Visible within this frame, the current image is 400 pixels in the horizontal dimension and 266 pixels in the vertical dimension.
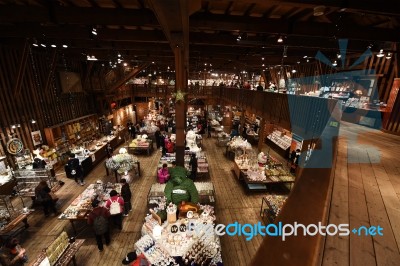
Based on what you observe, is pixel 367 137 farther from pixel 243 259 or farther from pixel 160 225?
pixel 160 225

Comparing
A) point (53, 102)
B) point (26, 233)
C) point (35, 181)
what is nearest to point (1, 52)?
point (53, 102)

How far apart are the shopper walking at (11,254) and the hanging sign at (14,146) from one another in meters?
5.86

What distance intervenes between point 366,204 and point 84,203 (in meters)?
7.49

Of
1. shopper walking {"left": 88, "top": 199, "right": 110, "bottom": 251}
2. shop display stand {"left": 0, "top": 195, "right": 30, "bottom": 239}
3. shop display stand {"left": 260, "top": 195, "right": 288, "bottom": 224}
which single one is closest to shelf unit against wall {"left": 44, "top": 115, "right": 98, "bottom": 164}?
shop display stand {"left": 0, "top": 195, "right": 30, "bottom": 239}

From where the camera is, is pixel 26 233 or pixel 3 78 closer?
pixel 26 233

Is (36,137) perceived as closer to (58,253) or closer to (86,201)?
(86,201)

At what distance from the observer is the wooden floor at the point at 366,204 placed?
1578 mm

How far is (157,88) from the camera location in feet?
70.7

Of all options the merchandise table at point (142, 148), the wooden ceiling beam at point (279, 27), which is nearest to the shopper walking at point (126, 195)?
the wooden ceiling beam at point (279, 27)

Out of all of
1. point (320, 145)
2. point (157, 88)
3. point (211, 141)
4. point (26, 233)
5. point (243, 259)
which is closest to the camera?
point (320, 145)

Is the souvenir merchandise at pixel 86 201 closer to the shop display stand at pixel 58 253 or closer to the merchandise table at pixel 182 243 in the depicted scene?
the shop display stand at pixel 58 253

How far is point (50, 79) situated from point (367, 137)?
14.6 meters

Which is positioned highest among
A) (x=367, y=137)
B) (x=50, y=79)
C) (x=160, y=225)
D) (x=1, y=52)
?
(x=1, y=52)

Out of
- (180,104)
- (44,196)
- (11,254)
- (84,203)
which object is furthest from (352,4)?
(44,196)
